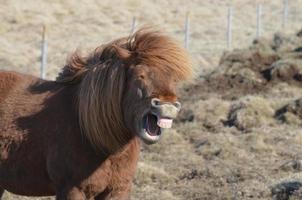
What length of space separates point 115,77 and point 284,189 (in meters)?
3.32

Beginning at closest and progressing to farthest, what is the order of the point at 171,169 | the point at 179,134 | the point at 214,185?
the point at 214,185
the point at 171,169
the point at 179,134

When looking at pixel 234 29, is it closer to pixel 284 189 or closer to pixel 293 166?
pixel 293 166

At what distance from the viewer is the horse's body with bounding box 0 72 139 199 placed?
512 centimetres

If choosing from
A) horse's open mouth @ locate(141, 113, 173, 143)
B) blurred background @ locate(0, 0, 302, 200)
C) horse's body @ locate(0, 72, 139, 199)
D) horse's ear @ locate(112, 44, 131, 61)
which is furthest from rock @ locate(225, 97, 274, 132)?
horse's open mouth @ locate(141, 113, 173, 143)

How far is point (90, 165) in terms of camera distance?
16.8ft

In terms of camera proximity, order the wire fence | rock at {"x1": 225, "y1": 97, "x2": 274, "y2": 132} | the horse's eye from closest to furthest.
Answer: the horse's eye, rock at {"x1": 225, "y1": 97, "x2": 274, "y2": 132}, the wire fence

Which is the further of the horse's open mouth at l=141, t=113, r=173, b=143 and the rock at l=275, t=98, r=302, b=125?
the rock at l=275, t=98, r=302, b=125

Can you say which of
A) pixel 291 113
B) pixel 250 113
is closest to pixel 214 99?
pixel 250 113

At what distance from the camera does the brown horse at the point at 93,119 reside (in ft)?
15.9

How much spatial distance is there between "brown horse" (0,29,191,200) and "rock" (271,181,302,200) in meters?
2.77

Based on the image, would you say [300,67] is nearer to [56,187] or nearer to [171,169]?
[171,169]

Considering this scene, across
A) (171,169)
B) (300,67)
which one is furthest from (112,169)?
(300,67)

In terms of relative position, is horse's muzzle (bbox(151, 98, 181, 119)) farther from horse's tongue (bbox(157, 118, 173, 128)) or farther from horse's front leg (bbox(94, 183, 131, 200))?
horse's front leg (bbox(94, 183, 131, 200))

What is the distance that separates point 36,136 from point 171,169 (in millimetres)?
4253
